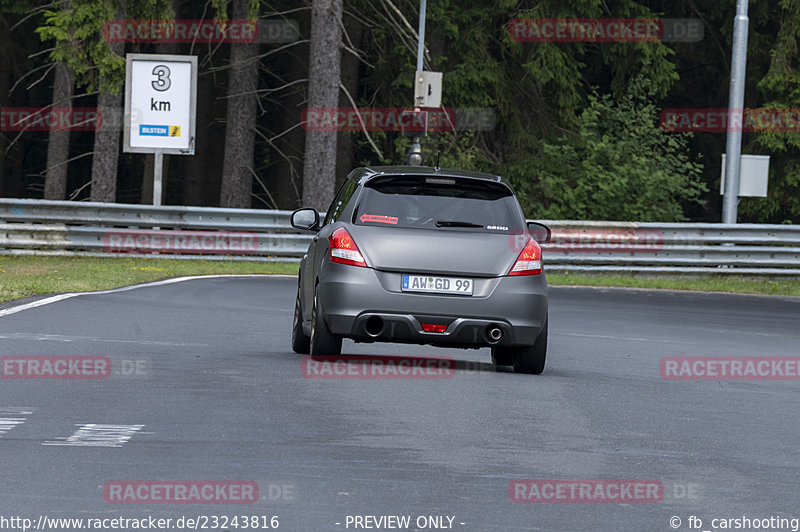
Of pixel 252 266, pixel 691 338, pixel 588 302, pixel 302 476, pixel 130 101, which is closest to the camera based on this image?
pixel 302 476

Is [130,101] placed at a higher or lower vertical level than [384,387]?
higher

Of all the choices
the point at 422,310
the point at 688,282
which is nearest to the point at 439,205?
the point at 422,310

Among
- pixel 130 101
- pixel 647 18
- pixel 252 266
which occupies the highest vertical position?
pixel 647 18

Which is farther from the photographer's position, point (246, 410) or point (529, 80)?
point (529, 80)

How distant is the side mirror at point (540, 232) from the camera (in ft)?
38.8

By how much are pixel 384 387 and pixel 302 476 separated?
331cm

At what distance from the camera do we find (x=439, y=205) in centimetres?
1094

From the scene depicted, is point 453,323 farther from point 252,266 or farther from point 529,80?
point 529,80

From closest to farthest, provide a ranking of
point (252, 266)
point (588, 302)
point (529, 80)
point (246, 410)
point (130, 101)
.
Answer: point (246, 410) → point (588, 302) → point (252, 266) → point (130, 101) → point (529, 80)

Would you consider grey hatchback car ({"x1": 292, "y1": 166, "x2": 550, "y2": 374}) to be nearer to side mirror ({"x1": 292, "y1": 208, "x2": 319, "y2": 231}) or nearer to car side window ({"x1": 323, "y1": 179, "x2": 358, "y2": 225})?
car side window ({"x1": 323, "y1": 179, "x2": 358, "y2": 225})

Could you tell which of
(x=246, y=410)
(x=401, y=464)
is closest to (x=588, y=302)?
(x=246, y=410)

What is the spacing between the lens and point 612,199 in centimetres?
3123

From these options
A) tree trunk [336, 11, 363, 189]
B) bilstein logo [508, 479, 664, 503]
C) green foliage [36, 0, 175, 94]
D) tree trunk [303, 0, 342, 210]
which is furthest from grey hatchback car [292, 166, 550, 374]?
tree trunk [336, 11, 363, 189]

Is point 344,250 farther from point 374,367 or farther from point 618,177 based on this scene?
point 618,177
